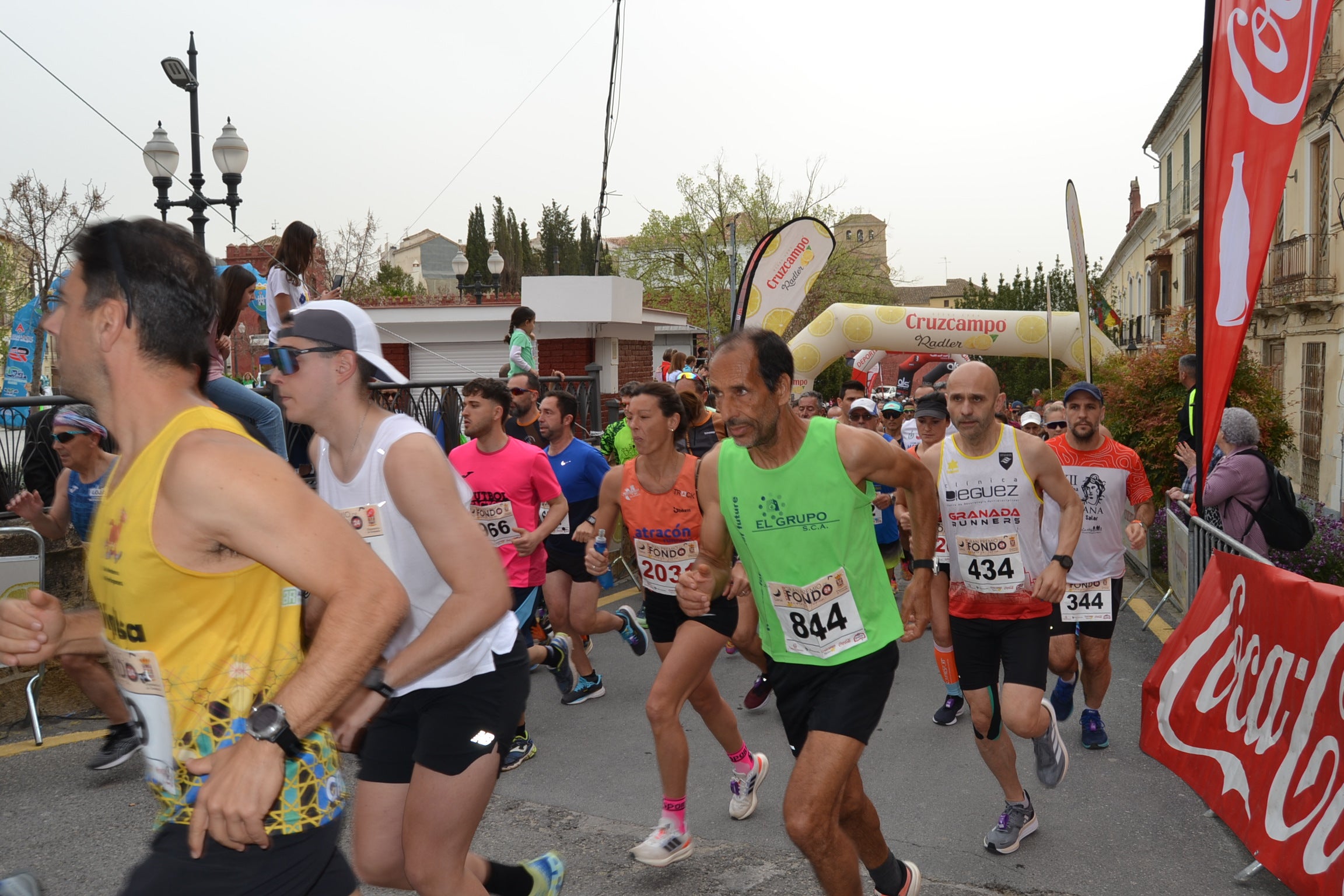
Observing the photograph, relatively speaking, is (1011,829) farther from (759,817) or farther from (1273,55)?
(1273,55)

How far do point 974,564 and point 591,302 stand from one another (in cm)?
1157

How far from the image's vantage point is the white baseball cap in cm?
285

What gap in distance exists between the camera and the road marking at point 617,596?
9109mm

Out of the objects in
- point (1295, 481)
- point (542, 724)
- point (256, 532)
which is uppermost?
point (256, 532)

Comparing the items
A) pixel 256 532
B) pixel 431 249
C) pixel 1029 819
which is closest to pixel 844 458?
pixel 1029 819

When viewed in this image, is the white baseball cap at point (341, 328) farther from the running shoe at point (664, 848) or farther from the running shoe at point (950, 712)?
the running shoe at point (950, 712)

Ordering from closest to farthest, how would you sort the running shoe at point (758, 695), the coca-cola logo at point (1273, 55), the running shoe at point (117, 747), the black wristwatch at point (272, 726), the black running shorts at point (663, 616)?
the black wristwatch at point (272, 726), the coca-cola logo at point (1273, 55), the black running shorts at point (663, 616), the running shoe at point (117, 747), the running shoe at point (758, 695)

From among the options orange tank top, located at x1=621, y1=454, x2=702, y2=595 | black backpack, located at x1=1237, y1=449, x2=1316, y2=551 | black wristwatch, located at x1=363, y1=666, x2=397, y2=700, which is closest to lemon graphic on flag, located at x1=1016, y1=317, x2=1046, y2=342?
black backpack, located at x1=1237, y1=449, x2=1316, y2=551

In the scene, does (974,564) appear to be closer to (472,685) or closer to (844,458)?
(844,458)

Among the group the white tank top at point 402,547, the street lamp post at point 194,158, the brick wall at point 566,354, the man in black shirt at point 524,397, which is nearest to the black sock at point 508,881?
the white tank top at point 402,547

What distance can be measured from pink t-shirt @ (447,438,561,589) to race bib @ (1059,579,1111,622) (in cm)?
281

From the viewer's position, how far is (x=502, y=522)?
231 inches

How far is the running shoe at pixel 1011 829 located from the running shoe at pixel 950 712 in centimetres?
158

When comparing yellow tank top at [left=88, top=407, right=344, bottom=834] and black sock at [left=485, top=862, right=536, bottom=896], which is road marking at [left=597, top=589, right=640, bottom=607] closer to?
black sock at [left=485, top=862, right=536, bottom=896]
